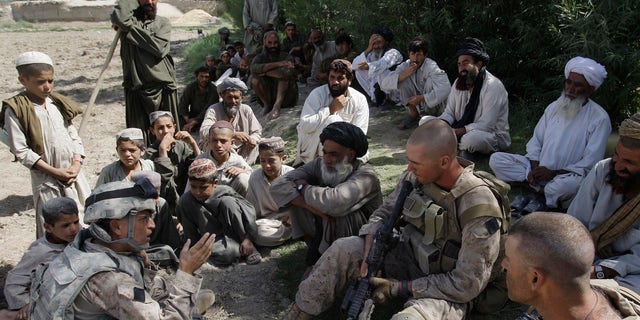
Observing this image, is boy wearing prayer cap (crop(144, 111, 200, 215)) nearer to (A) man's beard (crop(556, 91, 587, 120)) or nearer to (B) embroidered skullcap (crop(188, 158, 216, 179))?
(B) embroidered skullcap (crop(188, 158, 216, 179))

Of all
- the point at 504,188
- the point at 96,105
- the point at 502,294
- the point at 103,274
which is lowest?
the point at 96,105

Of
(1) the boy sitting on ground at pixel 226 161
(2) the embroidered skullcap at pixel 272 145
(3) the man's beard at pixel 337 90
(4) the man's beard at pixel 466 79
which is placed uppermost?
(4) the man's beard at pixel 466 79

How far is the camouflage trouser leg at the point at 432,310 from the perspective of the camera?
9.45 feet

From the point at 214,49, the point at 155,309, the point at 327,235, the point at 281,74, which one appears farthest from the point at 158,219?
the point at 214,49

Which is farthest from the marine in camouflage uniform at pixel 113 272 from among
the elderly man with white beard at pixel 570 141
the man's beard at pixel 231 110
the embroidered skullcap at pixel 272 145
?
the man's beard at pixel 231 110

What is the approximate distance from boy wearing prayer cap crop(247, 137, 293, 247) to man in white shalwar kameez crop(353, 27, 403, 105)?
11.3 feet

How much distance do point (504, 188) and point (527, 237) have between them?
3.95 feet

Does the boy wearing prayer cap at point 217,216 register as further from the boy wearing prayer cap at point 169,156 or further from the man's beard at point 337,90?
the man's beard at point 337,90

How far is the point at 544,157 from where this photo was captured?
16.7 ft

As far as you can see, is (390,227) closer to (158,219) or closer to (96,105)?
(158,219)

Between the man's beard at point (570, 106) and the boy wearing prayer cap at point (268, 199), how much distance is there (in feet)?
8.28

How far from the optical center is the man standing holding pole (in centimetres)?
650

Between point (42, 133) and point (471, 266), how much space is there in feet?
12.4

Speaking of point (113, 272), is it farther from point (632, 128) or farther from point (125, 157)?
point (632, 128)
